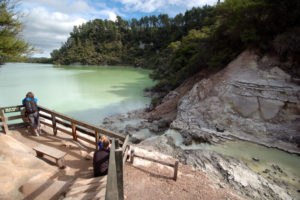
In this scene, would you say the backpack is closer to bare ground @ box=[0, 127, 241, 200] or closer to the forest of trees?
bare ground @ box=[0, 127, 241, 200]

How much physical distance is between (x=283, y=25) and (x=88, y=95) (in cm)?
2051

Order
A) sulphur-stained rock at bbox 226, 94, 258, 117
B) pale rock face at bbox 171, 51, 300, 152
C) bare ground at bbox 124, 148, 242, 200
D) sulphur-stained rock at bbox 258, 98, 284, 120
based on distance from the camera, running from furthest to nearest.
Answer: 1. sulphur-stained rock at bbox 226, 94, 258, 117
2. sulphur-stained rock at bbox 258, 98, 284, 120
3. pale rock face at bbox 171, 51, 300, 152
4. bare ground at bbox 124, 148, 242, 200

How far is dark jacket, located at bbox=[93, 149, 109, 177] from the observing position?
3342 millimetres

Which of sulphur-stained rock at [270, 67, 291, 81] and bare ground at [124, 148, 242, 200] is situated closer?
bare ground at [124, 148, 242, 200]

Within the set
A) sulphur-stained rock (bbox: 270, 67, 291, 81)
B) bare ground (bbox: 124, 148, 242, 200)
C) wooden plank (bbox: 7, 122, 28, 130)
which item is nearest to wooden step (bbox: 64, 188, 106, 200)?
bare ground (bbox: 124, 148, 242, 200)

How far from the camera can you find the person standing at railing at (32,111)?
5145 millimetres

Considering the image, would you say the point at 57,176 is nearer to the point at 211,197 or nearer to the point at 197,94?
the point at 211,197

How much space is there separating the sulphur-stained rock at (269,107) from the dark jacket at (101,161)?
27.1ft

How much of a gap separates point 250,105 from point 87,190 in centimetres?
863

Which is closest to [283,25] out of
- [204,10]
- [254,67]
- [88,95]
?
[254,67]

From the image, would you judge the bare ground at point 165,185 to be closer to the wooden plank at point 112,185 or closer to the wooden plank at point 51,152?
the wooden plank at point 51,152

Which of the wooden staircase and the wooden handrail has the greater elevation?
the wooden handrail

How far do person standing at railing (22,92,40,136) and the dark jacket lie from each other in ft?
11.1

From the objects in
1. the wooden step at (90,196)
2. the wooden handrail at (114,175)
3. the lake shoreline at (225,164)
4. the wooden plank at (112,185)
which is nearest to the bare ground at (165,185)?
the lake shoreline at (225,164)
